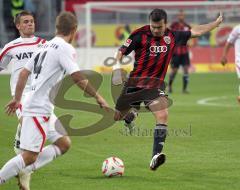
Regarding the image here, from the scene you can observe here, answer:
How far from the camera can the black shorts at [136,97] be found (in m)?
12.4

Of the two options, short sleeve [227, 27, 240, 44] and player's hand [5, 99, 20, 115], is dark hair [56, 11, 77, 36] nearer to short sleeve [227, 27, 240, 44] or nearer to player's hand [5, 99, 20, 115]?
player's hand [5, 99, 20, 115]

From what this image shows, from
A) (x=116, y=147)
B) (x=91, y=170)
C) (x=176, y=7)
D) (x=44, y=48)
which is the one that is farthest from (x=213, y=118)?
(x=176, y=7)

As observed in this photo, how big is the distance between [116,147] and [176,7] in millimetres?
21998

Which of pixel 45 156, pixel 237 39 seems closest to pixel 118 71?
pixel 45 156

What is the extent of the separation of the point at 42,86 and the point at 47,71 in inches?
7.1

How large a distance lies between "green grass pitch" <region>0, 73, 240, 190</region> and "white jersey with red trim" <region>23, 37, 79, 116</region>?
1.45 metres

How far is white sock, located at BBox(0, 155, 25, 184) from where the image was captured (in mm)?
9109

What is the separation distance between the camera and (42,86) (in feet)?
30.1

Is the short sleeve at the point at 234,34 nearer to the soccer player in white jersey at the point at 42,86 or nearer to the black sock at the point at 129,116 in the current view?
the black sock at the point at 129,116

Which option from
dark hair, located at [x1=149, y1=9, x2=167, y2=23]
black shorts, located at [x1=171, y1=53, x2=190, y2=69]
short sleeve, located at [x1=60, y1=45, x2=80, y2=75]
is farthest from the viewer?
black shorts, located at [x1=171, y1=53, x2=190, y2=69]

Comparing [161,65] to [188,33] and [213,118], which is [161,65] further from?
[213,118]

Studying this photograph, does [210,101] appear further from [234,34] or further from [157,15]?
[157,15]

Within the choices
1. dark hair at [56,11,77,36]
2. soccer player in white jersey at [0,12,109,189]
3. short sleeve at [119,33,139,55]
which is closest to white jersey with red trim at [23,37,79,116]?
soccer player in white jersey at [0,12,109,189]

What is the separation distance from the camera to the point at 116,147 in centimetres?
1402
